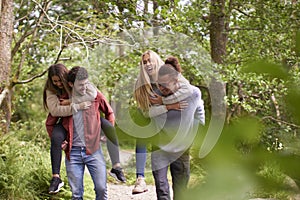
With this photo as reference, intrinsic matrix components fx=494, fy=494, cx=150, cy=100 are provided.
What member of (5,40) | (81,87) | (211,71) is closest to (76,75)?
(81,87)

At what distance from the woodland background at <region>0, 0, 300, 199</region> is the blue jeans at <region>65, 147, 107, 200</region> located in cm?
43

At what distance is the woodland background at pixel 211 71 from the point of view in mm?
333

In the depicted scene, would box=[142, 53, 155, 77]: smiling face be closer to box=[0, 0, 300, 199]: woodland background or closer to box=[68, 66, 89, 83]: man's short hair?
box=[0, 0, 300, 199]: woodland background

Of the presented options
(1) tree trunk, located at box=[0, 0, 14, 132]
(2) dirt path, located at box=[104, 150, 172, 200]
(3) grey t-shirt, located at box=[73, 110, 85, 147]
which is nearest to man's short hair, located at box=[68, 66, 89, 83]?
(3) grey t-shirt, located at box=[73, 110, 85, 147]

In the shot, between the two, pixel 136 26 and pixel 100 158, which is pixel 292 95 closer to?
pixel 100 158

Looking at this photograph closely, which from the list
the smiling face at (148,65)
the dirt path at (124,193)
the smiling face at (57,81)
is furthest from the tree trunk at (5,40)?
the smiling face at (148,65)

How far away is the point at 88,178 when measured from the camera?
5996mm

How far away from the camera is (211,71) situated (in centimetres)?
547

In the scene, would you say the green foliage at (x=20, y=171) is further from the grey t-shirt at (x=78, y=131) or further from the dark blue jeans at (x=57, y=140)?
the grey t-shirt at (x=78, y=131)

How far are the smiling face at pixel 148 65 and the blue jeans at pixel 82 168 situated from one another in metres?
0.77

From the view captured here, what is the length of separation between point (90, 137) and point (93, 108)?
0.19 metres

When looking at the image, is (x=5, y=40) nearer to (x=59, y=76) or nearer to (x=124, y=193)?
(x=59, y=76)

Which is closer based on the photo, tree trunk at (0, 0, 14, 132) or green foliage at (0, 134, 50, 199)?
green foliage at (0, 134, 50, 199)

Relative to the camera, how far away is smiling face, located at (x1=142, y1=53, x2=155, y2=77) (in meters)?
2.44
